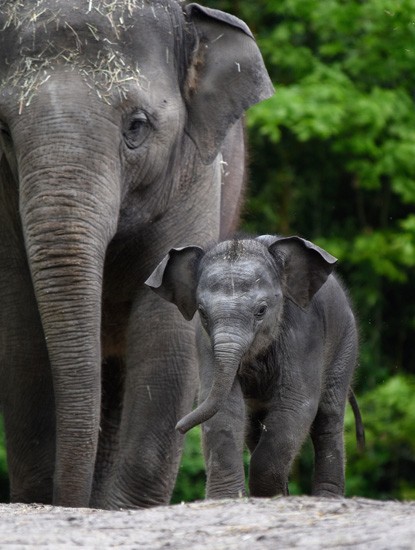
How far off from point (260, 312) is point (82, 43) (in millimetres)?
1708

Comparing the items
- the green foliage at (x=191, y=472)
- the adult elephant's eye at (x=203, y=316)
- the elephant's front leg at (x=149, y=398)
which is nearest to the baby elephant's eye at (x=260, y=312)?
the adult elephant's eye at (x=203, y=316)

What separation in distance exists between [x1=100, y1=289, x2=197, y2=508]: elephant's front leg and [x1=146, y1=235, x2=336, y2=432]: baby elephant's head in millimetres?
788

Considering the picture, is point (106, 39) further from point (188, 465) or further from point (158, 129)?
point (188, 465)

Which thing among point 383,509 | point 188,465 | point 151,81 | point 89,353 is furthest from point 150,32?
point 188,465

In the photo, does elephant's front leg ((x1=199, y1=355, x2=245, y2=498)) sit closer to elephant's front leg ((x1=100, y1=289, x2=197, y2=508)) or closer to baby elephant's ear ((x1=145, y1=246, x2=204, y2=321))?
baby elephant's ear ((x1=145, y1=246, x2=204, y2=321))

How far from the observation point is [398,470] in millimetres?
17125

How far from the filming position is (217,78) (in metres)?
8.94

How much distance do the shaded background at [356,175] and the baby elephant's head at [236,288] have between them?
7.52m

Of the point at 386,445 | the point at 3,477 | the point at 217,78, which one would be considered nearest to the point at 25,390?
the point at 217,78

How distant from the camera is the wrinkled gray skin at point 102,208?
797 centimetres

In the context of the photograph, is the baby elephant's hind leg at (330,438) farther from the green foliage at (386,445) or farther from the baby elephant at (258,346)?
the green foliage at (386,445)

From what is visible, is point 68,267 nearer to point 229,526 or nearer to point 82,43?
point 82,43

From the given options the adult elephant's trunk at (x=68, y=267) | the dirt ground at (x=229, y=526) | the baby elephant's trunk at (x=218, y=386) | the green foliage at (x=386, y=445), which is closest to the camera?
the dirt ground at (x=229, y=526)

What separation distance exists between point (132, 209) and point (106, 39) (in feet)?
2.87
